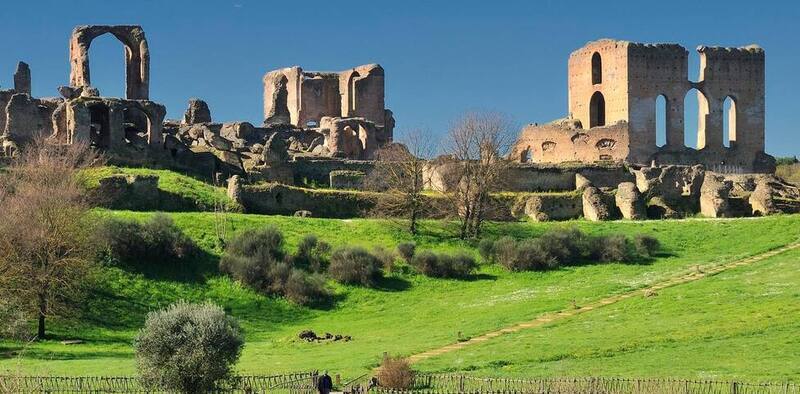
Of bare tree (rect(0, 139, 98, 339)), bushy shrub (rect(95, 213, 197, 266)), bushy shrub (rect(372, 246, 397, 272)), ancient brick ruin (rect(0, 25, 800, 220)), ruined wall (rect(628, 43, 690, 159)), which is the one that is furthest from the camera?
ruined wall (rect(628, 43, 690, 159))

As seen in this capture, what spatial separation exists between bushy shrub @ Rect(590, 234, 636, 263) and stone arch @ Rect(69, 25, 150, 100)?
83.5ft

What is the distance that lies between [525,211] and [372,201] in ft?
22.8

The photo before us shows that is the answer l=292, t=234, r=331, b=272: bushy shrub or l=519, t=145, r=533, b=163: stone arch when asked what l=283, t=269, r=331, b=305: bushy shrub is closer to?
l=292, t=234, r=331, b=272: bushy shrub

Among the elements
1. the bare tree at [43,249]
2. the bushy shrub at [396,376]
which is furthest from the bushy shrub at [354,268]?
the bushy shrub at [396,376]

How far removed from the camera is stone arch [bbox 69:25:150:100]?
58.7 m

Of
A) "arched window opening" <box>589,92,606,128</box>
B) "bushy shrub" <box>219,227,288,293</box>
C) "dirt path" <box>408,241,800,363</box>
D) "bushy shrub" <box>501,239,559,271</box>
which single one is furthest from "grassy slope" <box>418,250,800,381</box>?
"arched window opening" <box>589,92,606,128</box>

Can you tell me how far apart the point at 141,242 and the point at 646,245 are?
58.4 feet

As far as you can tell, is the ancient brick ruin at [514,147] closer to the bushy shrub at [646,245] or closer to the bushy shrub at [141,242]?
the bushy shrub at [141,242]

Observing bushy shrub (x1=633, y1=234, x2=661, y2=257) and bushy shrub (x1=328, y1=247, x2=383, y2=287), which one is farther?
bushy shrub (x1=633, y1=234, x2=661, y2=257)

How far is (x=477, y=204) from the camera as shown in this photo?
4625 cm

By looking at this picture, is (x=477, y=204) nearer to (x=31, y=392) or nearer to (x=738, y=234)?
(x=738, y=234)

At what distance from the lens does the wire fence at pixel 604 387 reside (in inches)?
858

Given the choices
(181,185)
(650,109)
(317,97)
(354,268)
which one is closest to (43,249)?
(354,268)

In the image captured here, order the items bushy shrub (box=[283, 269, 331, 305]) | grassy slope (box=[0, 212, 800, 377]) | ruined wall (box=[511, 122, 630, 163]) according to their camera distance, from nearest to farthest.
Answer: grassy slope (box=[0, 212, 800, 377]) → bushy shrub (box=[283, 269, 331, 305]) → ruined wall (box=[511, 122, 630, 163])
